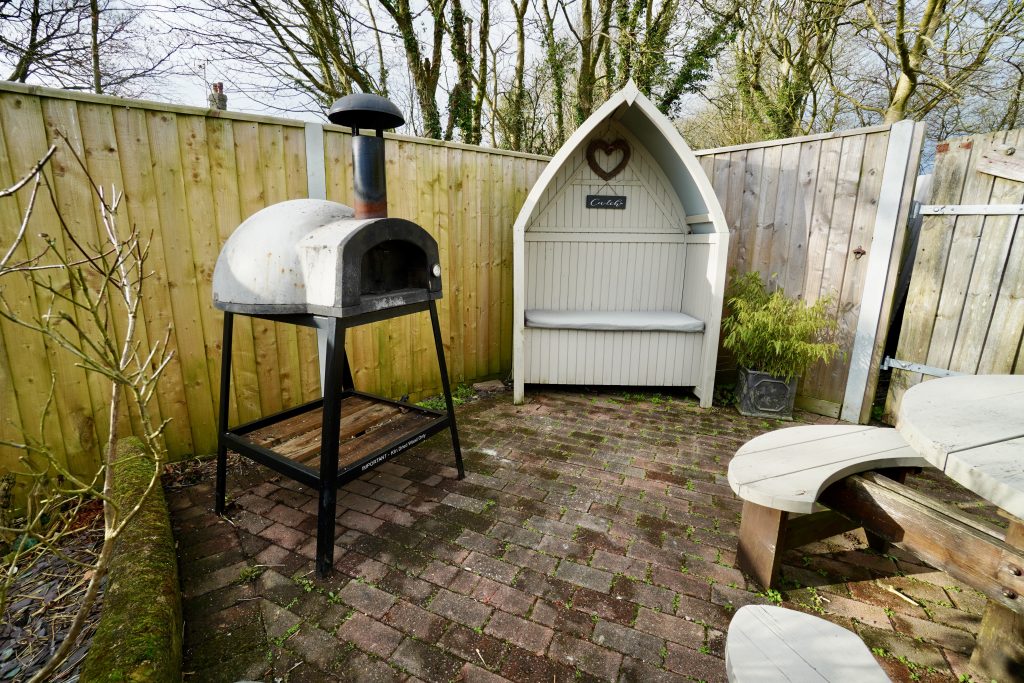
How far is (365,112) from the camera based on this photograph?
6.97 ft

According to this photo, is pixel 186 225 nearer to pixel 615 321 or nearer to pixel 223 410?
pixel 223 410

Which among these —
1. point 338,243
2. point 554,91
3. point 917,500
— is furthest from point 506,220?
point 554,91

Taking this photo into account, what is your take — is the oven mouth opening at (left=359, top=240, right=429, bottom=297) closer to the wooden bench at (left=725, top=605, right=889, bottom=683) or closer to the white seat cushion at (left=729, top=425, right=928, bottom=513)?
the white seat cushion at (left=729, top=425, right=928, bottom=513)

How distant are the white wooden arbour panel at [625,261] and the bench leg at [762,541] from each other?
210 cm

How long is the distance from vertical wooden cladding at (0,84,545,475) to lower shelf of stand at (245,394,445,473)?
706mm

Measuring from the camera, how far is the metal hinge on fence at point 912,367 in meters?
3.33

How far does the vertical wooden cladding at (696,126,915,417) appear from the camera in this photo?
3.52m

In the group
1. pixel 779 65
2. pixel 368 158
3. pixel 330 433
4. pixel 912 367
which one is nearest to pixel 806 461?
pixel 330 433

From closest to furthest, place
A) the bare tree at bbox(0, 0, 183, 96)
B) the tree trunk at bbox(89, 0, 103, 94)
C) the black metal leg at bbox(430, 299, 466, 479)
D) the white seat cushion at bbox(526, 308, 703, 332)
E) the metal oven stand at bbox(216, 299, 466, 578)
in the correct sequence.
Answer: the metal oven stand at bbox(216, 299, 466, 578)
the black metal leg at bbox(430, 299, 466, 479)
the white seat cushion at bbox(526, 308, 703, 332)
the bare tree at bbox(0, 0, 183, 96)
the tree trunk at bbox(89, 0, 103, 94)

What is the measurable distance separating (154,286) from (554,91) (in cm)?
761

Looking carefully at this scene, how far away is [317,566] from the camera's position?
196 centimetres

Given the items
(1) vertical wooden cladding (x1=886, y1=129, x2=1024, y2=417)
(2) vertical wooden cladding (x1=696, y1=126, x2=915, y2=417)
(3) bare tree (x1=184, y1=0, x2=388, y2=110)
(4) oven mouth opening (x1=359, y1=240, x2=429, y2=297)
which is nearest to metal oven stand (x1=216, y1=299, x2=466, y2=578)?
(4) oven mouth opening (x1=359, y1=240, x2=429, y2=297)

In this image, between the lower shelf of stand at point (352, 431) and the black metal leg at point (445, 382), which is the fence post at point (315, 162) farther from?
the black metal leg at point (445, 382)

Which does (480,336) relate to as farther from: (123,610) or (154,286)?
(123,610)
